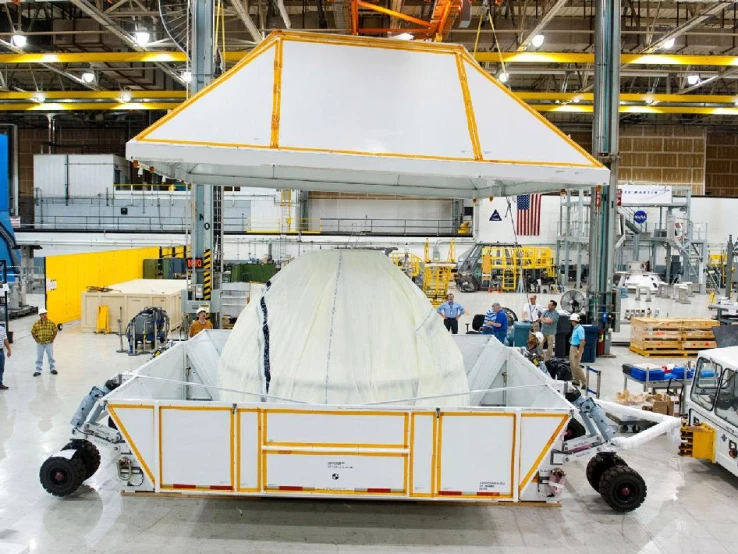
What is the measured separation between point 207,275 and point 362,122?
8260mm

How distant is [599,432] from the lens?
6.91m

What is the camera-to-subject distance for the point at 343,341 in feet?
22.2

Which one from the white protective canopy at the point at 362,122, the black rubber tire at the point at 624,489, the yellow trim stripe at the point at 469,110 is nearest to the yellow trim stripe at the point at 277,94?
the white protective canopy at the point at 362,122

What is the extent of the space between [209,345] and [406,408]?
4.15 metres

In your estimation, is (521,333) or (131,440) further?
(521,333)

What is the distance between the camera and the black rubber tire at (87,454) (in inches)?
296

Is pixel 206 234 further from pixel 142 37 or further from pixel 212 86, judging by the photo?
pixel 142 37

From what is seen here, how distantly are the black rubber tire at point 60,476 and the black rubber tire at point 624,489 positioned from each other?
5.97 metres

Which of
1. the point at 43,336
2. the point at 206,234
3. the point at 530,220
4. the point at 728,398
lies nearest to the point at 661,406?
the point at 728,398

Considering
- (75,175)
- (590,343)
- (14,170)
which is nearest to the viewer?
(590,343)

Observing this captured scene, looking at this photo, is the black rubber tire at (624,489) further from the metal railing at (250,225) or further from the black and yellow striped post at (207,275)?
the metal railing at (250,225)

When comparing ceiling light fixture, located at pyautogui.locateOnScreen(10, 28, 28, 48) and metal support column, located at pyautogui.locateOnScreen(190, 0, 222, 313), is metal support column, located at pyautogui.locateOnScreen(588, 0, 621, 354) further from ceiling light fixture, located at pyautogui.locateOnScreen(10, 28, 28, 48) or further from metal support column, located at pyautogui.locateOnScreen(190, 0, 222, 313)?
ceiling light fixture, located at pyautogui.locateOnScreen(10, 28, 28, 48)

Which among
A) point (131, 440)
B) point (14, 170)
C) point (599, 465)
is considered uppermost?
point (14, 170)

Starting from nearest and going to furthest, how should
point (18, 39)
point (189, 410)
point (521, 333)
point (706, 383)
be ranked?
point (189, 410) → point (706, 383) → point (521, 333) → point (18, 39)
